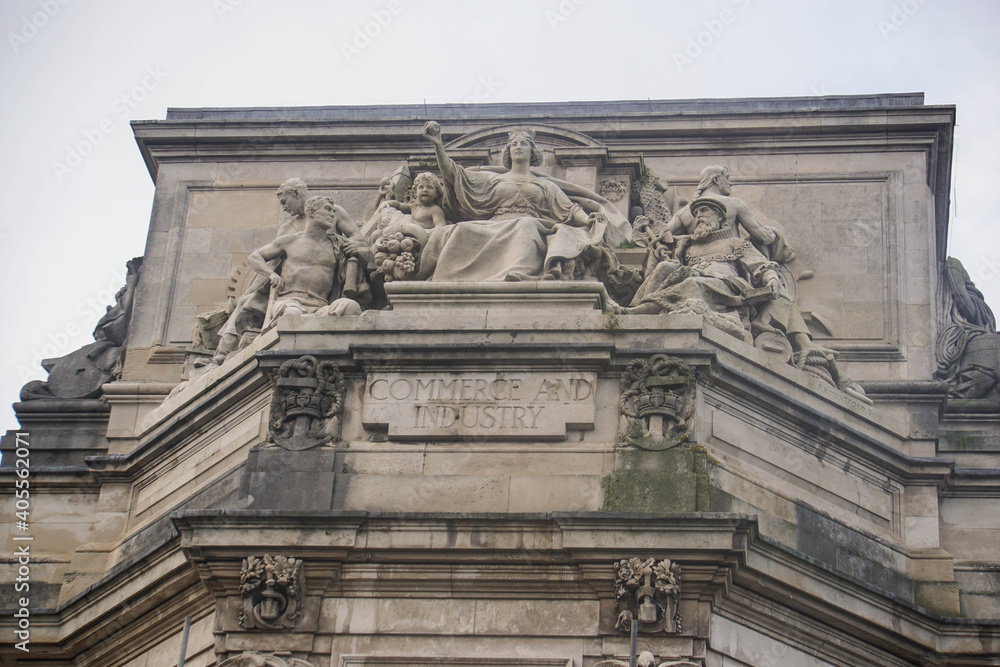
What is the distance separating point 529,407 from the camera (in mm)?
16828

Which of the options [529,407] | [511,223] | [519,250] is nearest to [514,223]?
[511,223]

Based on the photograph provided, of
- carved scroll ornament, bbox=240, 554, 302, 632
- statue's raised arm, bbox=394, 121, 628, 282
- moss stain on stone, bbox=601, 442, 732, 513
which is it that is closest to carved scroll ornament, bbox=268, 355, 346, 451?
carved scroll ornament, bbox=240, 554, 302, 632

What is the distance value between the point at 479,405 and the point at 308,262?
4.08 m

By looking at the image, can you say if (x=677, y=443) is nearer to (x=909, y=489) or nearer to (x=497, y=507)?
(x=497, y=507)

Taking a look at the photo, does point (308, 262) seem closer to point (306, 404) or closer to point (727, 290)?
point (306, 404)

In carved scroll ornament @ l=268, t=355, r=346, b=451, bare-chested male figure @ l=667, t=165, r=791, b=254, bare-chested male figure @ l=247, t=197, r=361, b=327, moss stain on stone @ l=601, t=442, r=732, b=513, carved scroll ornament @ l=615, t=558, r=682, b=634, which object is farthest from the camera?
bare-chested male figure @ l=667, t=165, r=791, b=254

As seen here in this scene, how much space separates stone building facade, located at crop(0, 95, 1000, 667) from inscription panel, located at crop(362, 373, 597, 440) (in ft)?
0.09

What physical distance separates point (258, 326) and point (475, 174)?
122 inches

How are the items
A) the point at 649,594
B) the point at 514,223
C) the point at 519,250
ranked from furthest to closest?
1. the point at 514,223
2. the point at 519,250
3. the point at 649,594

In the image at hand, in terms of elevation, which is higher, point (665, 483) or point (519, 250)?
point (519, 250)

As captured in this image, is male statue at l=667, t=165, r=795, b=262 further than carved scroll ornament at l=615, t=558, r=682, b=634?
Yes

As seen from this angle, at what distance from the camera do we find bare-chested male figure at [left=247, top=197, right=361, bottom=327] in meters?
19.8

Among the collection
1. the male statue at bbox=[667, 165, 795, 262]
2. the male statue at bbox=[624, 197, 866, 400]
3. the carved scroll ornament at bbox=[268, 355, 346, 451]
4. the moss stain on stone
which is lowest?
the moss stain on stone

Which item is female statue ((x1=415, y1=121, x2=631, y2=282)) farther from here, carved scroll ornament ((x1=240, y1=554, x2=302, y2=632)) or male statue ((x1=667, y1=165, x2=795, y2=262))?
carved scroll ornament ((x1=240, y1=554, x2=302, y2=632))
